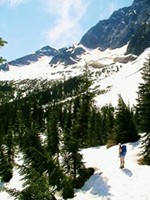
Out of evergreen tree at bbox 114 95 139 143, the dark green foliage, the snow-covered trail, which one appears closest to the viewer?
the snow-covered trail

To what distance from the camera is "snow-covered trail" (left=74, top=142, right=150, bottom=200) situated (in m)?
28.8

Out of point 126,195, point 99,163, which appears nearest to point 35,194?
point 126,195

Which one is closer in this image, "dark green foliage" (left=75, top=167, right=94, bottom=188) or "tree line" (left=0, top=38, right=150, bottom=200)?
"tree line" (left=0, top=38, right=150, bottom=200)

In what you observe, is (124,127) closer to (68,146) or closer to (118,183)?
(68,146)

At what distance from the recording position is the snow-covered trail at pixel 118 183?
1136 inches

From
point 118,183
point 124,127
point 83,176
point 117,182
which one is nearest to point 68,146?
point 83,176

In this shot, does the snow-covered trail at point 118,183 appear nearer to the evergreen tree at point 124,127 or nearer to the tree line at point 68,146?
the tree line at point 68,146

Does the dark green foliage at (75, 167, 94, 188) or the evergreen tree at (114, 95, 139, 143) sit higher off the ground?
the evergreen tree at (114, 95, 139, 143)

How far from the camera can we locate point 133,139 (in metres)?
46.2

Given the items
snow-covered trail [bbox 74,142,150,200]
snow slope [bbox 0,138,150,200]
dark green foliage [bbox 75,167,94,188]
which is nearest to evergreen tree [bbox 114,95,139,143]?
snow slope [bbox 0,138,150,200]

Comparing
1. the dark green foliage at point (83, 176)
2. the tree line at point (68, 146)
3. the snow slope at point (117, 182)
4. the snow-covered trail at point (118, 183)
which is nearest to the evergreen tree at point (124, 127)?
→ the tree line at point (68, 146)

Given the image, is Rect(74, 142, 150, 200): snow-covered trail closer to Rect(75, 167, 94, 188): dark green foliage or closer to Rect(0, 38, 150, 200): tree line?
Rect(75, 167, 94, 188): dark green foliage

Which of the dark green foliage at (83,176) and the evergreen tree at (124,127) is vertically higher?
the evergreen tree at (124,127)

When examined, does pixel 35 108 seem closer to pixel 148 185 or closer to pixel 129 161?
pixel 129 161
